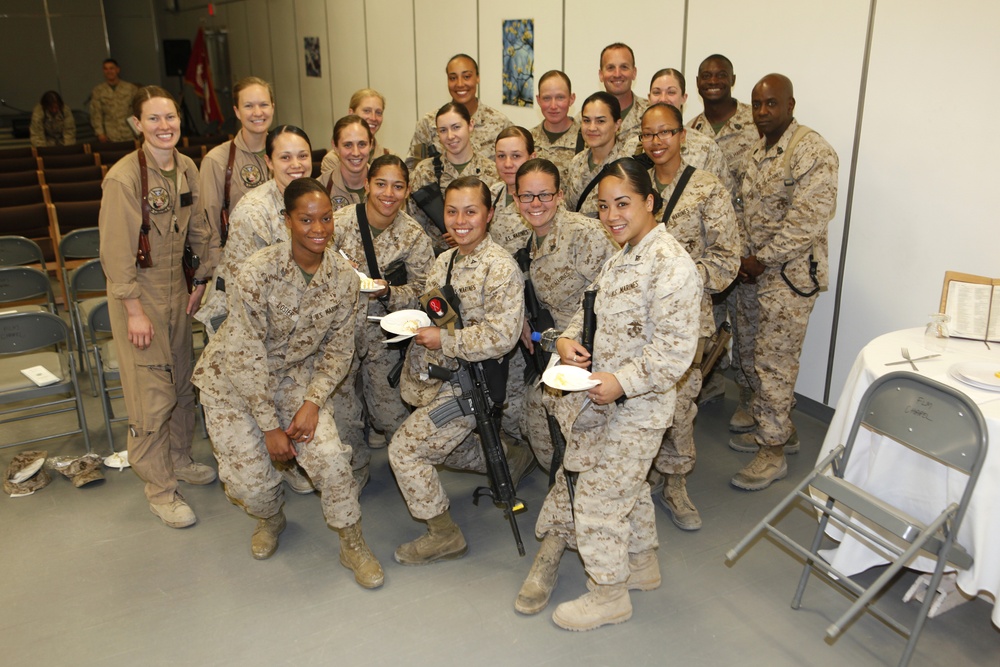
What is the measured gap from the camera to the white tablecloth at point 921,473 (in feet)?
7.91

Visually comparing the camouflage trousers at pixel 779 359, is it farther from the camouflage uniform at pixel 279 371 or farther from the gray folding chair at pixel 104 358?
the gray folding chair at pixel 104 358

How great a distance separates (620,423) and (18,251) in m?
4.71

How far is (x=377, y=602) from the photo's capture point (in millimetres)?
2953

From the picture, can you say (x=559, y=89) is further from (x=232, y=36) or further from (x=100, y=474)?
(x=232, y=36)

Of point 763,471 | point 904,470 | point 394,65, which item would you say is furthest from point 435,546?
point 394,65

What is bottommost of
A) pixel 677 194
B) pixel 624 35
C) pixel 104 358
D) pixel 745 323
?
pixel 104 358

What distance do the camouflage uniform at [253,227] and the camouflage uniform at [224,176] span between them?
367 millimetres

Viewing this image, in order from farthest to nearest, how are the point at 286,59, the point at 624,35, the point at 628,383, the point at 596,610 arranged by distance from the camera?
the point at 286,59 → the point at 624,35 → the point at 596,610 → the point at 628,383

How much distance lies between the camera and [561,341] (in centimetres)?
274

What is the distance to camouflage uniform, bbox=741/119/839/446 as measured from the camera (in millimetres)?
3672

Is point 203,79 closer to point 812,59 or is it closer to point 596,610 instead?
point 812,59

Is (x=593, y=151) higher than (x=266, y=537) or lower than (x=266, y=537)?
higher

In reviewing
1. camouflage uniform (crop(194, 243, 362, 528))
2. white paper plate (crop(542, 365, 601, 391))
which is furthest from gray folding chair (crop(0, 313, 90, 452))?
white paper plate (crop(542, 365, 601, 391))

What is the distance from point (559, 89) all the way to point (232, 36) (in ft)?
36.7
